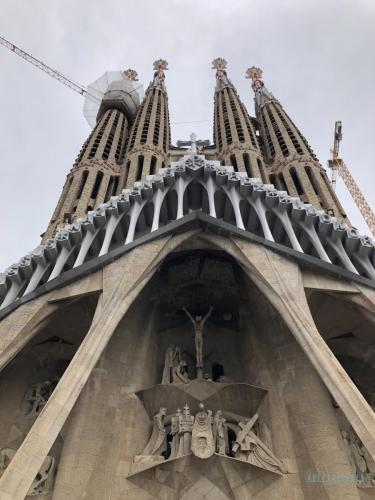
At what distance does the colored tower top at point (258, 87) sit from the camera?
29736mm

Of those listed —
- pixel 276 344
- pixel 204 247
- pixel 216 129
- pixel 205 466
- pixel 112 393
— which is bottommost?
pixel 205 466

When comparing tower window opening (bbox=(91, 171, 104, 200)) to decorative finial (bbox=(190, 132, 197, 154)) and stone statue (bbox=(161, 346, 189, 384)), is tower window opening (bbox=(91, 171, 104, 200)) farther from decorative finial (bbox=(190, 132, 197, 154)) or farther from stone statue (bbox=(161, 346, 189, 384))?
stone statue (bbox=(161, 346, 189, 384))

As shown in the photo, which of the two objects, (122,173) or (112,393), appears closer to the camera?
(112,393)

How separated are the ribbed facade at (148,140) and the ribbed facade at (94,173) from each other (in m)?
0.69

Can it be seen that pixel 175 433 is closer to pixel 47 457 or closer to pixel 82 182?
pixel 47 457

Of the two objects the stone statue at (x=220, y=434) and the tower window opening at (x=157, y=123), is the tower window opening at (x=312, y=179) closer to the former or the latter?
the tower window opening at (x=157, y=123)

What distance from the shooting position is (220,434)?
417 inches

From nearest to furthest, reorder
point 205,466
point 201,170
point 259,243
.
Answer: point 205,466 < point 259,243 < point 201,170

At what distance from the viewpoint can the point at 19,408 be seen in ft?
37.2

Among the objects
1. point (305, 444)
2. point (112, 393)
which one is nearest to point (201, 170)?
point (112, 393)

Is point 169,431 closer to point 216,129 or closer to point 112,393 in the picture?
point 112,393

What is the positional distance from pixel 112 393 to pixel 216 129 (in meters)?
19.4

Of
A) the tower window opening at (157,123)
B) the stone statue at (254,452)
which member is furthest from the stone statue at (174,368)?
the tower window opening at (157,123)

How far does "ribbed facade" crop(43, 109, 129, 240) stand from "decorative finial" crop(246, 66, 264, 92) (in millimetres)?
11706
